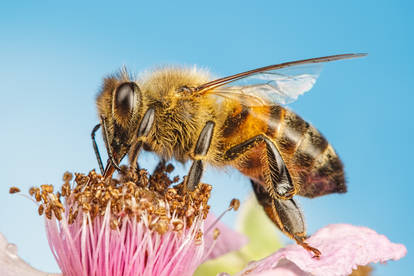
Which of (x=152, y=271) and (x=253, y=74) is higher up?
(x=253, y=74)

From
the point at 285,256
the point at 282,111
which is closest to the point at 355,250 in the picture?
the point at 285,256

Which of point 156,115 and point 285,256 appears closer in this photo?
point 285,256

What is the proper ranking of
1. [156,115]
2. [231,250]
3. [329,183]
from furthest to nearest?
1. [231,250]
2. [329,183]
3. [156,115]

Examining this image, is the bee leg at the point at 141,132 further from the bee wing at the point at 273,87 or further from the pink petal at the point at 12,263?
the pink petal at the point at 12,263

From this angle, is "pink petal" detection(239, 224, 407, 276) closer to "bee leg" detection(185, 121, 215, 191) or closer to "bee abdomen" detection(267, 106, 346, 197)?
"bee abdomen" detection(267, 106, 346, 197)

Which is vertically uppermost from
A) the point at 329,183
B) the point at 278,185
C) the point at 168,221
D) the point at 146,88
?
the point at 146,88

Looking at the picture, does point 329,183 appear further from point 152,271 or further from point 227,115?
point 152,271
